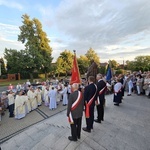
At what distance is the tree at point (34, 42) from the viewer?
29.2 meters

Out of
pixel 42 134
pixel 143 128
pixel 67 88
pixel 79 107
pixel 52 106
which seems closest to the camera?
pixel 79 107

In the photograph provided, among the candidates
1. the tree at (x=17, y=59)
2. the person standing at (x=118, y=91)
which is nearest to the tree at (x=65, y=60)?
the tree at (x=17, y=59)

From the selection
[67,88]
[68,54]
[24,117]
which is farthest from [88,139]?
[68,54]

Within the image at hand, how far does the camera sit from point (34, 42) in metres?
30.7

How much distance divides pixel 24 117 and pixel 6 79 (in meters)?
32.8

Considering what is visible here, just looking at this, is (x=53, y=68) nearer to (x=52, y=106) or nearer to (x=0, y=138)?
(x=52, y=106)

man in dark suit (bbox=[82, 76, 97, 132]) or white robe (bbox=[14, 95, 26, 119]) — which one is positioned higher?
man in dark suit (bbox=[82, 76, 97, 132])

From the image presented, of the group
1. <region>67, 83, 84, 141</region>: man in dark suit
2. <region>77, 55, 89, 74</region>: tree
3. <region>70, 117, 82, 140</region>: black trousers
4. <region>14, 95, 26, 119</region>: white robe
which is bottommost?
<region>14, 95, 26, 119</region>: white robe

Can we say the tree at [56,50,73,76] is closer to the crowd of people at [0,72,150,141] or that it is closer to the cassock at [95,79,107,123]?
the crowd of people at [0,72,150,141]

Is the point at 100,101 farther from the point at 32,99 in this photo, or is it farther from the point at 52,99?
the point at 32,99

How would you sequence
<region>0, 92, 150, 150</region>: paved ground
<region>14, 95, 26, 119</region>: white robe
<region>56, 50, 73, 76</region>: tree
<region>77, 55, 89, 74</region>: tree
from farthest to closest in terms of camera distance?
<region>77, 55, 89, 74</region>: tree
<region>56, 50, 73, 76</region>: tree
<region>14, 95, 26, 119</region>: white robe
<region>0, 92, 150, 150</region>: paved ground

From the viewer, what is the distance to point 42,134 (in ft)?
16.8

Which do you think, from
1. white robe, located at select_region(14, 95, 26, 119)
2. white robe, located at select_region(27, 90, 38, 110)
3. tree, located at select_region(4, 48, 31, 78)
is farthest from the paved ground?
tree, located at select_region(4, 48, 31, 78)

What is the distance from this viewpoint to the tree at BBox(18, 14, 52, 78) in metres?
29.2
